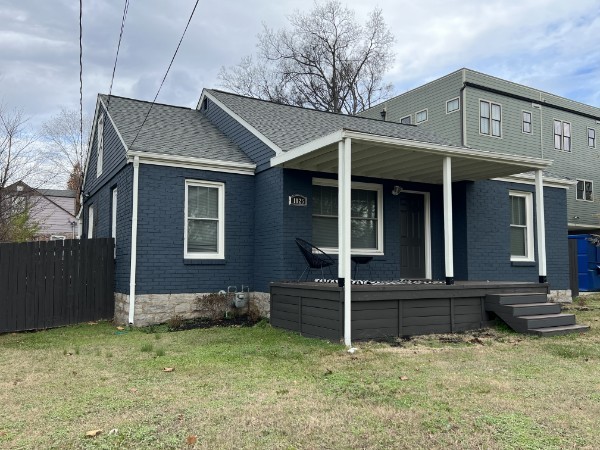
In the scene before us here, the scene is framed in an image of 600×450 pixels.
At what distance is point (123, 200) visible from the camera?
9.76m

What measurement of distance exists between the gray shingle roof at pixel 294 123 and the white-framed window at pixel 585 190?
11857mm

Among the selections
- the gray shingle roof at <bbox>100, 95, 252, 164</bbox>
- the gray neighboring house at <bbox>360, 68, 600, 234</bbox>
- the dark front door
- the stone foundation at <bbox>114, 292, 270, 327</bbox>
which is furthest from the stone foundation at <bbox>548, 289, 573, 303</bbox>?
the gray shingle roof at <bbox>100, 95, 252, 164</bbox>

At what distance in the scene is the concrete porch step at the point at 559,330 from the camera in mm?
7539

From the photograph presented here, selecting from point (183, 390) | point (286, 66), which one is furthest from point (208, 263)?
point (286, 66)

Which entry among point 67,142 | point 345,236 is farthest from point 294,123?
point 67,142

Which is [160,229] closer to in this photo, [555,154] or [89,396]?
[89,396]

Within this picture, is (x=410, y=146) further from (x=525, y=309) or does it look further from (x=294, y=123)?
(x=294, y=123)

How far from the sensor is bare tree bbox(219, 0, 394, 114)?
1126 inches

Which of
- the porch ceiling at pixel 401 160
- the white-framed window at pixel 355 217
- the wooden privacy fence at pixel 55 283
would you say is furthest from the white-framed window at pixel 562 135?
the wooden privacy fence at pixel 55 283

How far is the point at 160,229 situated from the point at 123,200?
1127mm

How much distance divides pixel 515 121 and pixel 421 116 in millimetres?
3577

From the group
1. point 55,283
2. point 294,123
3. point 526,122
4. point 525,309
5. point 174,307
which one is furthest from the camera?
point 526,122

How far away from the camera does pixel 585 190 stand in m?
22.5

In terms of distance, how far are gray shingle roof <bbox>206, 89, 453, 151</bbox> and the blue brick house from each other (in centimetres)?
7
